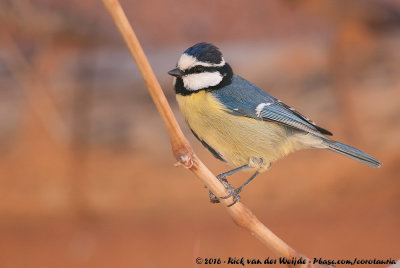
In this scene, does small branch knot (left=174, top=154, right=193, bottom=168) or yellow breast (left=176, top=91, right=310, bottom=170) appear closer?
small branch knot (left=174, top=154, right=193, bottom=168)

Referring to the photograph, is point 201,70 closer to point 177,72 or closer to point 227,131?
point 177,72

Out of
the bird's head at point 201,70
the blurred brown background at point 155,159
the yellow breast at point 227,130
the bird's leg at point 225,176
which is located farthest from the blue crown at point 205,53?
the blurred brown background at point 155,159

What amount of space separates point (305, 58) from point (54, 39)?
1985mm

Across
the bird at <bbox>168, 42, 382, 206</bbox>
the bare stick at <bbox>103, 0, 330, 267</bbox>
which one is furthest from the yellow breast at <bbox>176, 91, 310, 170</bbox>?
the bare stick at <bbox>103, 0, 330, 267</bbox>

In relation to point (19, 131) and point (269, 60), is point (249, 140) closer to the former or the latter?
point (269, 60)

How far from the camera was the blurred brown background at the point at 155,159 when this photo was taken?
384 centimetres

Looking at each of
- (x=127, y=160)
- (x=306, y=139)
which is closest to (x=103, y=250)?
(x=127, y=160)

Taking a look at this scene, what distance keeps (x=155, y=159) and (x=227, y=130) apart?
86.5 inches

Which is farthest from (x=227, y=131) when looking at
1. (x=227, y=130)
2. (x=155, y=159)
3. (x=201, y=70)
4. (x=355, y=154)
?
(x=155, y=159)

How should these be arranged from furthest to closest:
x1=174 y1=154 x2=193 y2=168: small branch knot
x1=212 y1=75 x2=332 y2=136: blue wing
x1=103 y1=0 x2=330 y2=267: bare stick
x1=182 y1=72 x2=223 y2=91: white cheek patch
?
x1=212 y1=75 x2=332 y2=136: blue wing → x1=182 y1=72 x2=223 y2=91: white cheek patch → x1=174 y1=154 x2=193 y2=168: small branch knot → x1=103 y1=0 x2=330 y2=267: bare stick

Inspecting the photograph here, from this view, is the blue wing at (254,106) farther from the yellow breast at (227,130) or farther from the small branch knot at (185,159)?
the small branch knot at (185,159)

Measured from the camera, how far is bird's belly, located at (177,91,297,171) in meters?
1.68

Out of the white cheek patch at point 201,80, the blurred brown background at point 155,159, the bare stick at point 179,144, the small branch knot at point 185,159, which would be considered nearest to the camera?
the bare stick at point 179,144

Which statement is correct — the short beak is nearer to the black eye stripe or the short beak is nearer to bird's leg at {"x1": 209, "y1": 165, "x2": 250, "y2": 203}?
the black eye stripe
